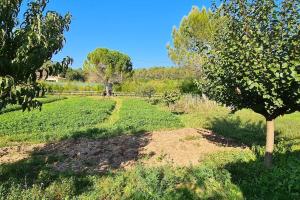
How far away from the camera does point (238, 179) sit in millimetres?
9688

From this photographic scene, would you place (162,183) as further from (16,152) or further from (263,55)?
(16,152)

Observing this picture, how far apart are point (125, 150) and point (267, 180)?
246 inches

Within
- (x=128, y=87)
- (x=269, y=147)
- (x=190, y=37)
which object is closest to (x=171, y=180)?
(x=269, y=147)

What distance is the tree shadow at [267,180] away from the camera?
808 cm

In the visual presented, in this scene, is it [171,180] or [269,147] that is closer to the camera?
[171,180]

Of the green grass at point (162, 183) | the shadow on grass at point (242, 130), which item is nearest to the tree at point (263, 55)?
the green grass at point (162, 183)

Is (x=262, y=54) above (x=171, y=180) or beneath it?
above

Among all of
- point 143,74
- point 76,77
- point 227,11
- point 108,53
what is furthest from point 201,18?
point 143,74

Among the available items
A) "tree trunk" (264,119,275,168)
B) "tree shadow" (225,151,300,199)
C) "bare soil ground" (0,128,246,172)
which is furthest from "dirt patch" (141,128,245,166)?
"tree trunk" (264,119,275,168)

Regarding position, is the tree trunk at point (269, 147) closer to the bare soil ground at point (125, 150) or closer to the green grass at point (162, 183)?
the green grass at point (162, 183)

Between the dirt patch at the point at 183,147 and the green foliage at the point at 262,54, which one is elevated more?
the green foliage at the point at 262,54

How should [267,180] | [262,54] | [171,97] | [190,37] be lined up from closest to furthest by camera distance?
[267,180]
[262,54]
[171,97]
[190,37]

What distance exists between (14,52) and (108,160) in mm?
6467

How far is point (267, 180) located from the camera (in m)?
8.98
